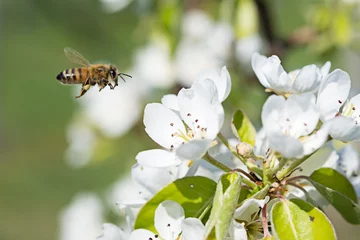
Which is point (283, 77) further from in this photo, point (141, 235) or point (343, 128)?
point (141, 235)

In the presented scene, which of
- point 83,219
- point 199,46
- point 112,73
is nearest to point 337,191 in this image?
point 112,73

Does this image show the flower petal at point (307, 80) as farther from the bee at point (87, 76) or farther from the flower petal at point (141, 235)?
the bee at point (87, 76)

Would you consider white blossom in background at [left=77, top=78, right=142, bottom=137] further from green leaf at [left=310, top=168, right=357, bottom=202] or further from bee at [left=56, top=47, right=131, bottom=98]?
green leaf at [left=310, top=168, right=357, bottom=202]

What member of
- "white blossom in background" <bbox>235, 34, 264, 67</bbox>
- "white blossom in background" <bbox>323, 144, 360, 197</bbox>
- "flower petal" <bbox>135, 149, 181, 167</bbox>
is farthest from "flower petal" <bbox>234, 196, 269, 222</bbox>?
"white blossom in background" <bbox>235, 34, 264, 67</bbox>

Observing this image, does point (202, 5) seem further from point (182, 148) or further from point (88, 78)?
point (182, 148)

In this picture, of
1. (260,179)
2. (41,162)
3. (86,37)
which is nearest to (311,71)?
(260,179)

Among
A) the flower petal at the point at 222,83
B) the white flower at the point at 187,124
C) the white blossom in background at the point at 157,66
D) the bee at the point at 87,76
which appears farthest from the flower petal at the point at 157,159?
the white blossom in background at the point at 157,66
